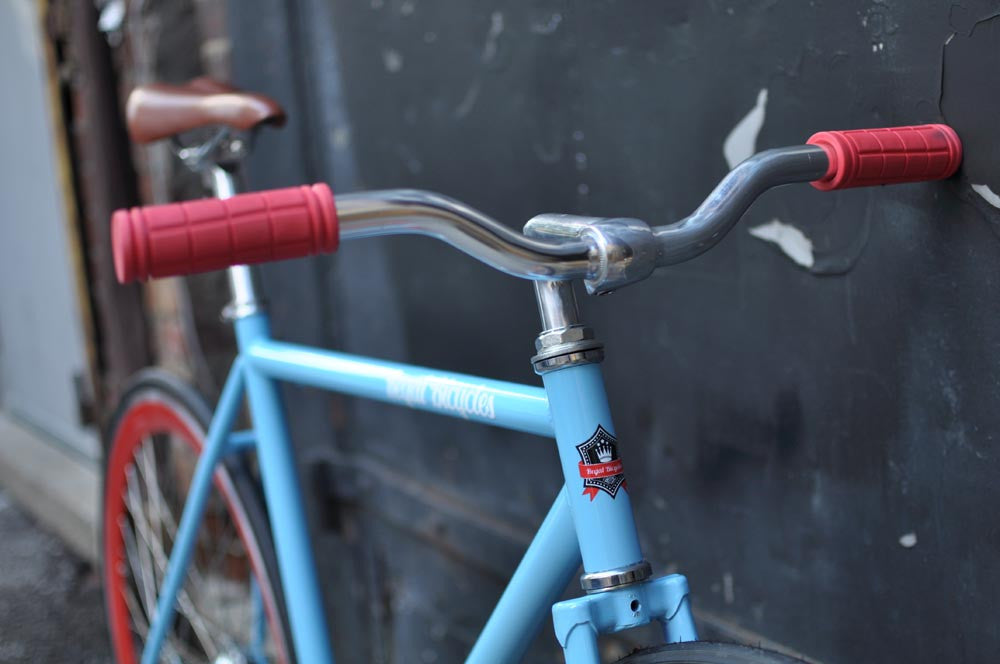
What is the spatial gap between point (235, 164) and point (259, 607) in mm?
694

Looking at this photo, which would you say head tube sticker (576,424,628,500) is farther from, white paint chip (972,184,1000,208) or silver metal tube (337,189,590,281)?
white paint chip (972,184,1000,208)

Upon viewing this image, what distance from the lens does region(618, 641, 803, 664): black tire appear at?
734mm

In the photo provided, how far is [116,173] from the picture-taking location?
2.57 m

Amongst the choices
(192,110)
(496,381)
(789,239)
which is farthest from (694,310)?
(192,110)

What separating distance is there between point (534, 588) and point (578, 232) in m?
0.35

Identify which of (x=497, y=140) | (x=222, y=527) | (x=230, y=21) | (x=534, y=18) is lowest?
(x=222, y=527)

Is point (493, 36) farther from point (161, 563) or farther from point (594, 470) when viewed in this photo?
point (161, 563)

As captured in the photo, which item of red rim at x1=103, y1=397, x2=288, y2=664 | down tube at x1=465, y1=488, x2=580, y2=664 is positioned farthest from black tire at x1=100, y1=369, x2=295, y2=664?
down tube at x1=465, y1=488, x2=580, y2=664

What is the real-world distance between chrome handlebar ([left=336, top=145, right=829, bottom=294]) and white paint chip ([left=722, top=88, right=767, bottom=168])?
14.5 inches

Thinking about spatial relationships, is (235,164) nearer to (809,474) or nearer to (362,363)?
(362,363)

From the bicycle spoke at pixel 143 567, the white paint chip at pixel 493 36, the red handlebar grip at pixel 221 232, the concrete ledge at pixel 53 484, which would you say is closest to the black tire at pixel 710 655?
the red handlebar grip at pixel 221 232

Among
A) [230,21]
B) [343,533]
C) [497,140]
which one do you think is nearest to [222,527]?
[343,533]

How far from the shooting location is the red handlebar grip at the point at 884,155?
2.60ft

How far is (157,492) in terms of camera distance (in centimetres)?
205
